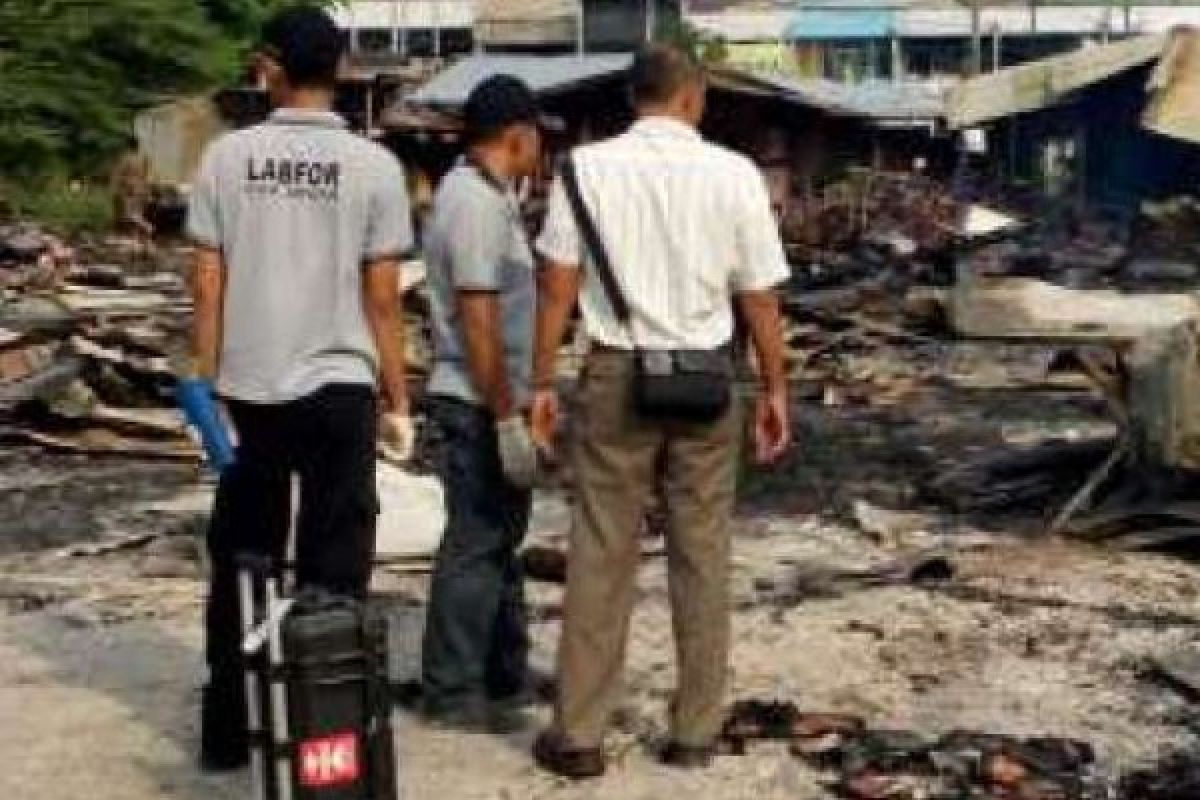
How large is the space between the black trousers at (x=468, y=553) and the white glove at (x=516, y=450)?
0.13 meters

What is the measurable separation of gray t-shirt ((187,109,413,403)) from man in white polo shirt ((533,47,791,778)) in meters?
0.55

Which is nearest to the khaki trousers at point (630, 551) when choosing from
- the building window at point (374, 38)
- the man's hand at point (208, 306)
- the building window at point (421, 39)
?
the man's hand at point (208, 306)

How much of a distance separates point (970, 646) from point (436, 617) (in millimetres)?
2234

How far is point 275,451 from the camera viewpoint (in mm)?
5871

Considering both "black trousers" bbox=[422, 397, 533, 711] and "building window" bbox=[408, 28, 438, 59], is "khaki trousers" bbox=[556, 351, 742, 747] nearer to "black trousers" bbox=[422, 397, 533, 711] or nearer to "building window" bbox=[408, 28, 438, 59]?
"black trousers" bbox=[422, 397, 533, 711]

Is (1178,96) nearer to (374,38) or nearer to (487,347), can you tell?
(487,347)

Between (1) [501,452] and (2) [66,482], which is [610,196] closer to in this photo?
(1) [501,452]

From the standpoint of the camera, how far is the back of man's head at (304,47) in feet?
18.8

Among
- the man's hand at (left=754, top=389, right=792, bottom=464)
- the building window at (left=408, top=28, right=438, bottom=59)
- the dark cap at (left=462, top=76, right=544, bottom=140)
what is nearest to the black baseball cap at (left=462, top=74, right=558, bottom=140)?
the dark cap at (left=462, top=76, right=544, bottom=140)

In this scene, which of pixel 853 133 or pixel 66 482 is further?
pixel 853 133

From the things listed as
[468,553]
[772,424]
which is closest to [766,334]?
[772,424]

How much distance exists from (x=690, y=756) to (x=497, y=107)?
7.00ft

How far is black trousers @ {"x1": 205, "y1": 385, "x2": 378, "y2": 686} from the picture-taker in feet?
19.2

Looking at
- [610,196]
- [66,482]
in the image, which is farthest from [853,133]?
[610,196]
